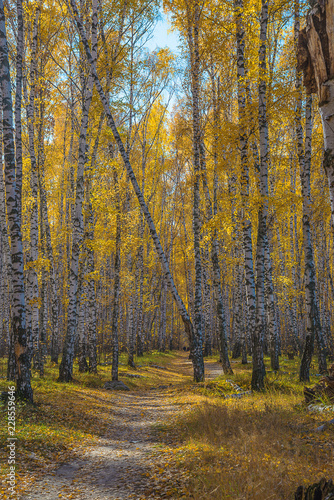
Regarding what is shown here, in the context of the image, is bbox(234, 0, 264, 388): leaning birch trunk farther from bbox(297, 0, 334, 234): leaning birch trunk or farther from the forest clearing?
bbox(297, 0, 334, 234): leaning birch trunk

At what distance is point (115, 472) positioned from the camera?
4867mm

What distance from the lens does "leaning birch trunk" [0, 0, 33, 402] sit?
712 cm

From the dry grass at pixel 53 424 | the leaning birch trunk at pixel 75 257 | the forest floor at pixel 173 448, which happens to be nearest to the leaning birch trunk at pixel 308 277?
the forest floor at pixel 173 448

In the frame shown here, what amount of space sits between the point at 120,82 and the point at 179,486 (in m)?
15.8

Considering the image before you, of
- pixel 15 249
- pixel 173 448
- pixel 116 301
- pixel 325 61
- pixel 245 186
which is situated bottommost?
pixel 173 448

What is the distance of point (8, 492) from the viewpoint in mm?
4004

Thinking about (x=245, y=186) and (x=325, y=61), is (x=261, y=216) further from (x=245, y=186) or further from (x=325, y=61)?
(x=325, y=61)

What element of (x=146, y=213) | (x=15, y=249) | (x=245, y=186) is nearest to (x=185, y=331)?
(x=146, y=213)

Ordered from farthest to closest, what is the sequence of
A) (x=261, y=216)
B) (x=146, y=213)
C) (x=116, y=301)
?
(x=116, y=301) < (x=146, y=213) < (x=261, y=216)

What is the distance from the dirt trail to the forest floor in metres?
0.01

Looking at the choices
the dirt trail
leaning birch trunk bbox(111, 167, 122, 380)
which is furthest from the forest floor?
leaning birch trunk bbox(111, 167, 122, 380)

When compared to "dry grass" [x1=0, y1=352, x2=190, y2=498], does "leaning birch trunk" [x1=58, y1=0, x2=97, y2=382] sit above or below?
above

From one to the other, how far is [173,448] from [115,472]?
1.13 m

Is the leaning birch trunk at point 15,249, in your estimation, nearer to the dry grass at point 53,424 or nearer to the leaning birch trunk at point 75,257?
the dry grass at point 53,424
